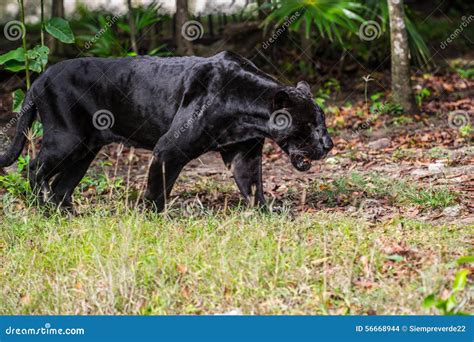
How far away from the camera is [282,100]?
17.3 ft

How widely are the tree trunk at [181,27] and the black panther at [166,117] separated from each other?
409 centimetres

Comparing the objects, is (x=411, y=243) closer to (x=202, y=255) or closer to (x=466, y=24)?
(x=202, y=255)

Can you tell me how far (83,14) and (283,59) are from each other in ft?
9.15

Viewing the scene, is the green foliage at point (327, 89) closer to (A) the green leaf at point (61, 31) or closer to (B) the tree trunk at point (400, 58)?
(B) the tree trunk at point (400, 58)

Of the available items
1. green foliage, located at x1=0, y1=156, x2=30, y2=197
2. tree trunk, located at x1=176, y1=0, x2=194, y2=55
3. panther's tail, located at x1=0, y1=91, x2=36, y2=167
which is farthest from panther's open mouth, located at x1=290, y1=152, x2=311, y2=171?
tree trunk, located at x1=176, y1=0, x2=194, y2=55

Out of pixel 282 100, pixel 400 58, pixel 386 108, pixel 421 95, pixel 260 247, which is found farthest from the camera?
pixel 421 95

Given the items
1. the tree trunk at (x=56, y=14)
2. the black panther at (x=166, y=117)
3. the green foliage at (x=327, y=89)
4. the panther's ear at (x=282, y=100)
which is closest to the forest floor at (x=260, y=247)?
the black panther at (x=166, y=117)

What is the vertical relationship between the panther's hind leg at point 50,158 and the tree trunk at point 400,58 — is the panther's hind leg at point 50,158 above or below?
below

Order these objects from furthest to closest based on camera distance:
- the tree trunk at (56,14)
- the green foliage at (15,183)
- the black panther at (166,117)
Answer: the tree trunk at (56,14), the green foliage at (15,183), the black panther at (166,117)

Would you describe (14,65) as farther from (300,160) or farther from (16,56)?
(300,160)

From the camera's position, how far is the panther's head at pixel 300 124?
17.3 ft

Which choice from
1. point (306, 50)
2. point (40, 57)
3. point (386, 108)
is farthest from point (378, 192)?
point (306, 50)

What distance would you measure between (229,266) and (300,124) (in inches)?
56.7

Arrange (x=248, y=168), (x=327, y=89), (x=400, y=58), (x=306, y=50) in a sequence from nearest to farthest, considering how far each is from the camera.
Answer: (x=248, y=168)
(x=400, y=58)
(x=327, y=89)
(x=306, y=50)
